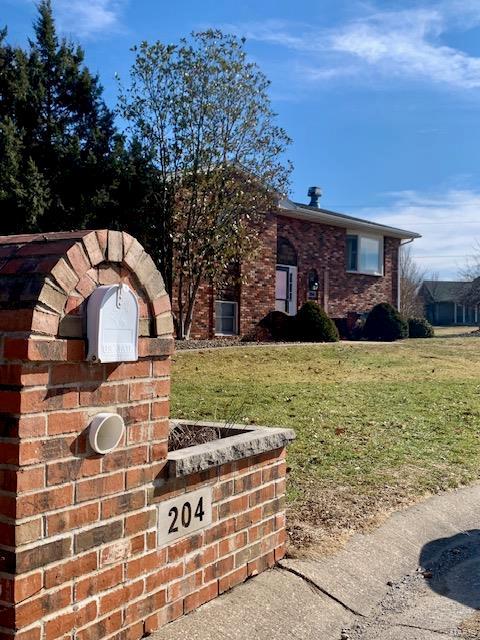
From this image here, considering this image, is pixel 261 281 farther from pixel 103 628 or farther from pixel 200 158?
pixel 103 628

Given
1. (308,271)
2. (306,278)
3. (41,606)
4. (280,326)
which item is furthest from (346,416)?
(308,271)

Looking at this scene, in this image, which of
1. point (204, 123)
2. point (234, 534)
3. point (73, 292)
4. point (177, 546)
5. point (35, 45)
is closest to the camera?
point (73, 292)

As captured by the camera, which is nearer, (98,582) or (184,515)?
(98,582)

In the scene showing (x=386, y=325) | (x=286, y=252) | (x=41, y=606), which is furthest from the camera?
(x=286, y=252)

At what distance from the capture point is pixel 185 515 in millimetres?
3553

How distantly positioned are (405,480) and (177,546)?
11.5 ft

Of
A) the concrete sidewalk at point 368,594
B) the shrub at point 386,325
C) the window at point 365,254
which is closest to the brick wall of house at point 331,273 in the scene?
the window at point 365,254

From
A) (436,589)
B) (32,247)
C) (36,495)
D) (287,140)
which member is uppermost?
(287,140)

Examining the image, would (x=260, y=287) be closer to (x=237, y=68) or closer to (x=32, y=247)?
(x=237, y=68)

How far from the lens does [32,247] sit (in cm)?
299

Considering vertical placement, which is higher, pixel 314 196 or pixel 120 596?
pixel 314 196

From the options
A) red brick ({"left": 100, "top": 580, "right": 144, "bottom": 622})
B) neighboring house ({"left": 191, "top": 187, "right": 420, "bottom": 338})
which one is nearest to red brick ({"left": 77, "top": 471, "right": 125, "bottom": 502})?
red brick ({"left": 100, "top": 580, "right": 144, "bottom": 622})

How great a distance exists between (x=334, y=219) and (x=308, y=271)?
2.21 m

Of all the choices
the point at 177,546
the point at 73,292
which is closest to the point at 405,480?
the point at 177,546
